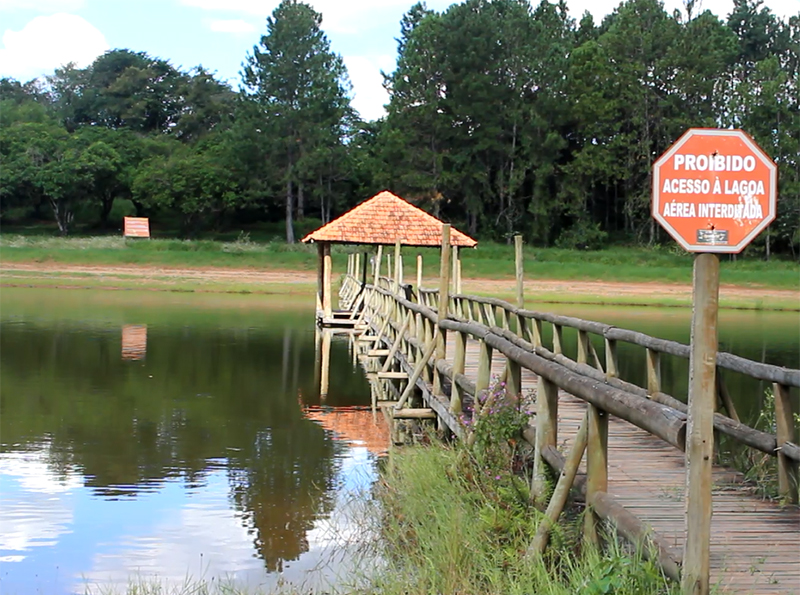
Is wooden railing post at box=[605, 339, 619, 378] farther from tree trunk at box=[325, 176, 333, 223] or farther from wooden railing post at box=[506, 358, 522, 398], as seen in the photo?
tree trunk at box=[325, 176, 333, 223]

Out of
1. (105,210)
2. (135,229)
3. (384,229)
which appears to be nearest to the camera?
(384,229)

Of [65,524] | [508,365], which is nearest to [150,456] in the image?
[65,524]

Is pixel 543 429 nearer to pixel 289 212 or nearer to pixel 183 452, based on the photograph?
pixel 183 452

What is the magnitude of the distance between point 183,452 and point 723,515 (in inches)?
301

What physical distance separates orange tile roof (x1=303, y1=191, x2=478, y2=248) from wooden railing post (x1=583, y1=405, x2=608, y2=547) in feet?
64.6

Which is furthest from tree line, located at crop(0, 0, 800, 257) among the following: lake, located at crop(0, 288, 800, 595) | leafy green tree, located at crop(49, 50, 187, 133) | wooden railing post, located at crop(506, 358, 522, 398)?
wooden railing post, located at crop(506, 358, 522, 398)

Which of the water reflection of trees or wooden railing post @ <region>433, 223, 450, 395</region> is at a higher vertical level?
wooden railing post @ <region>433, 223, 450, 395</region>

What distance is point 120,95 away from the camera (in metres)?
69.2

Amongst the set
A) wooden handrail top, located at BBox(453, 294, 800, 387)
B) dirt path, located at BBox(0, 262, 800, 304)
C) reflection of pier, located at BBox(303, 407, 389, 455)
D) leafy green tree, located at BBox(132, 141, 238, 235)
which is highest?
leafy green tree, located at BBox(132, 141, 238, 235)

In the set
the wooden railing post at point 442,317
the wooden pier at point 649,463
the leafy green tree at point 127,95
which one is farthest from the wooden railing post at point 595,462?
the leafy green tree at point 127,95

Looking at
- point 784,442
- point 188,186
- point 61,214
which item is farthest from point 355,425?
point 61,214

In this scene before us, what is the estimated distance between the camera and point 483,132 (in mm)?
53938

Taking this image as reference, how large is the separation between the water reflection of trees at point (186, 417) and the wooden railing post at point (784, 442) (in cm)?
361

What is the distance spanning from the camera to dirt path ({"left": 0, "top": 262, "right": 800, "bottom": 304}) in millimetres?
40844
